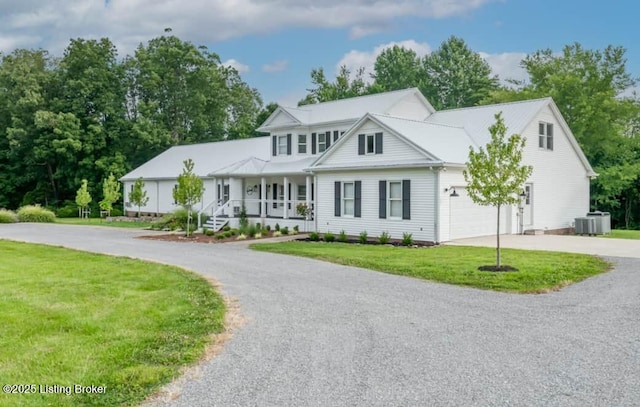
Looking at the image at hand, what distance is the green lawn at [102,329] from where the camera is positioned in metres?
5.51

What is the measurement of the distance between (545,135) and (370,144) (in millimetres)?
8443

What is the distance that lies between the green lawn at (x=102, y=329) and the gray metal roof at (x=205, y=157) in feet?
72.5

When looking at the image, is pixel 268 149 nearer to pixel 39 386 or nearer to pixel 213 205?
pixel 213 205

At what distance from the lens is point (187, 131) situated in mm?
52750

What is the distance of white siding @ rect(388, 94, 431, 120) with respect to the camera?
28141 millimetres

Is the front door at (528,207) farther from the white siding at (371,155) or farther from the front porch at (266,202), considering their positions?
the front porch at (266,202)

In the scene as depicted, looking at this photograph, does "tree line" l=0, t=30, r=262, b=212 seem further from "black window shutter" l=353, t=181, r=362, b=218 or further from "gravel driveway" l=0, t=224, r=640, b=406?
"gravel driveway" l=0, t=224, r=640, b=406

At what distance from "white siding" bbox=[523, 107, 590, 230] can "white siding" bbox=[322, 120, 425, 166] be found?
18.9 ft

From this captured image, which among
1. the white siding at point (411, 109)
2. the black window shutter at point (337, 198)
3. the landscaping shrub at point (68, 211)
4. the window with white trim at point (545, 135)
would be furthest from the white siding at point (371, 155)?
the landscaping shrub at point (68, 211)

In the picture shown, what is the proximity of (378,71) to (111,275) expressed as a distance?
179 feet

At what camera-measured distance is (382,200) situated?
2152cm

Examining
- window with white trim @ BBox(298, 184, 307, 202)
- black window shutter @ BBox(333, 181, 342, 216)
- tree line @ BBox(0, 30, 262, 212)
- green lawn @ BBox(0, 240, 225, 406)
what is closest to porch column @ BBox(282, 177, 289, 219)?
window with white trim @ BBox(298, 184, 307, 202)

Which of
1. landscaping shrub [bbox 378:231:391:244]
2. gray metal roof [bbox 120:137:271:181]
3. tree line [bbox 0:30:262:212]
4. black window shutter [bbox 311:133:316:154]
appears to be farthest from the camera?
tree line [bbox 0:30:262:212]

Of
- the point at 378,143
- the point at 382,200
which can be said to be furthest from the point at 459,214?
the point at 378,143
